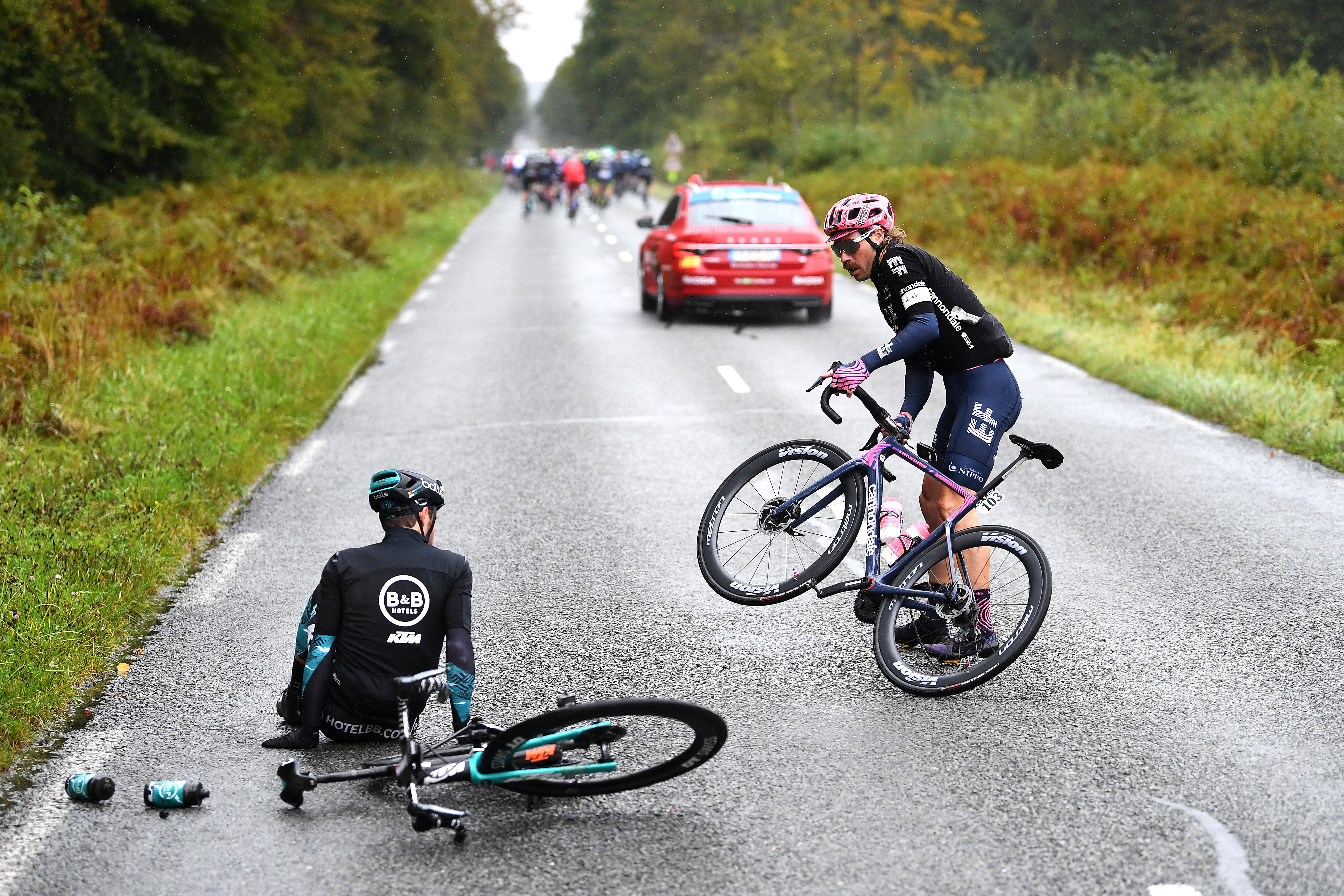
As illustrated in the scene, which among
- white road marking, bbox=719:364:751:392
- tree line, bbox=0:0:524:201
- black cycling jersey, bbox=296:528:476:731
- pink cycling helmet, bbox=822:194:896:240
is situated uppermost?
tree line, bbox=0:0:524:201

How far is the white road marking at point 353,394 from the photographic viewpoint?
1197cm

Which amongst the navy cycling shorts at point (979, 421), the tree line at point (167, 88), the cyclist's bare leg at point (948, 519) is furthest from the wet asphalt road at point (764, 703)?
the tree line at point (167, 88)

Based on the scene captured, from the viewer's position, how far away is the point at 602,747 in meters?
4.30

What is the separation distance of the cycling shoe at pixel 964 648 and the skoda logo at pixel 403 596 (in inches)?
88.1

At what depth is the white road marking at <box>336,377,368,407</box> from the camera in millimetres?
11969

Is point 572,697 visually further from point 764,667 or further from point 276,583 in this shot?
point 276,583

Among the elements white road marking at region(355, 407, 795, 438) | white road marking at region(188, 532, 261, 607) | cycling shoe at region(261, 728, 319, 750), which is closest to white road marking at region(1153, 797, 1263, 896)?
cycling shoe at region(261, 728, 319, 750)

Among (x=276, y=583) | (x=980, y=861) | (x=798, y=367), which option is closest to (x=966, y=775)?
(x=980, y=861)

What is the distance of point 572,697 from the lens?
14.5 feet

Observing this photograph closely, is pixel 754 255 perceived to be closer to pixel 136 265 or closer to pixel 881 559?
pixel 136 265

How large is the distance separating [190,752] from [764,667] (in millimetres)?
2306

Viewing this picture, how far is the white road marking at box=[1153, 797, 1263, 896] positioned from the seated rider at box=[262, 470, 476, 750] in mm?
2374

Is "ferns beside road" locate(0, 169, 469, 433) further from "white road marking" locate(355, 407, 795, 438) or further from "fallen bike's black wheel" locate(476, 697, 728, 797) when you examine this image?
→ "fallen bike's black wheel" locate(476, 697, 728, 797)

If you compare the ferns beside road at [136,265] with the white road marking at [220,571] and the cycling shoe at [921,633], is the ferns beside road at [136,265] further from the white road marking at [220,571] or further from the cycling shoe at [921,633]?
the cycling shoe at [921,633]
